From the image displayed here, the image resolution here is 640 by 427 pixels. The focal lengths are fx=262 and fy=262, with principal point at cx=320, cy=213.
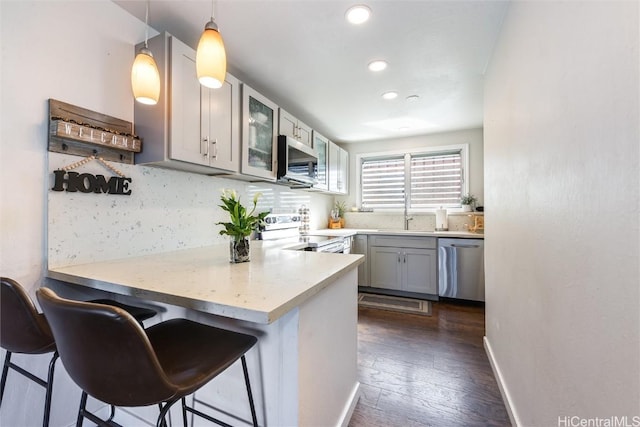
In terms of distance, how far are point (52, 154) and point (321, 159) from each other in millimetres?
2581

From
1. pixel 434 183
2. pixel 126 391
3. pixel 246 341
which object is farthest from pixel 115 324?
pixel 434 183

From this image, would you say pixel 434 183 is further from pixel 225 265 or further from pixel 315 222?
pixel 225 265

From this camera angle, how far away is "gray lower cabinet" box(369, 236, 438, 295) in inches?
132

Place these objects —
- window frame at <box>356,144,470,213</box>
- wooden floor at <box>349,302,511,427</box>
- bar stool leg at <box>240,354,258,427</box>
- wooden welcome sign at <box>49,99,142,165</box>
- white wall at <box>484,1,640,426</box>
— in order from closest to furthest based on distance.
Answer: white wall at <box>484,1,640,426</box> < bar stool leg at <box>240,354,258,427</box> < wooden welcome sign at <box>49,99,142,165</box> < wooden floor at <box>349,302,511,427</box> < window frame at <box>356,144,470,213</box>

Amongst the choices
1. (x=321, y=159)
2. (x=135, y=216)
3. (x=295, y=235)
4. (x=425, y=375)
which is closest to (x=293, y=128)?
(x=321, y=159)

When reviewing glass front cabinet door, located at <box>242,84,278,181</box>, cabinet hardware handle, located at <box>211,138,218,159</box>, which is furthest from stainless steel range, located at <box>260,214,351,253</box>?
cabinet hardware handle, located at <box>211,138,218,159</box>

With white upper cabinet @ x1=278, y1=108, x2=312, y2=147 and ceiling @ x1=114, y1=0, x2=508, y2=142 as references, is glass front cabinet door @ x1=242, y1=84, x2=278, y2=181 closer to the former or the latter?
white upper cabinet @ x1=278, y1=108, x2=312, y2=147

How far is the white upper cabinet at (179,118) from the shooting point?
1.50 m

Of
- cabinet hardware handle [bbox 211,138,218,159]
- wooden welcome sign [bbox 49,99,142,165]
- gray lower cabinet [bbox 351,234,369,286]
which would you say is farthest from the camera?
gray lower cabinet [bbox 351,234,369,286]

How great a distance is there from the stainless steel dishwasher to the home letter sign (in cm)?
327

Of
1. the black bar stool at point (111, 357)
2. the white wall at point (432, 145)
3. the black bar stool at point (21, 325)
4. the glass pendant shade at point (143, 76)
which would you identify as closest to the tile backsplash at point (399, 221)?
the white wall at point (432, 145)

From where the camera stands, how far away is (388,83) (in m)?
2.39

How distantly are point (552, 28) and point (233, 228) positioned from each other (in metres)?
1.59

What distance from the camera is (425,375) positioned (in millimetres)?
1826
